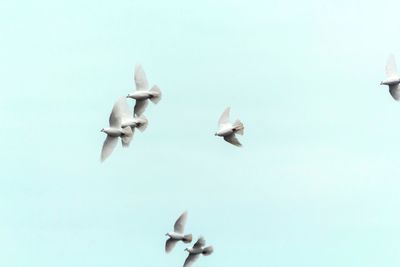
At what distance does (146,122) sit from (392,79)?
28.3 ft

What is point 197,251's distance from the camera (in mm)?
50125

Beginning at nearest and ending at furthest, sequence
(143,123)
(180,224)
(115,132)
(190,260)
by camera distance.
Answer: (115,132), (143,123), (180,224), (190,260)

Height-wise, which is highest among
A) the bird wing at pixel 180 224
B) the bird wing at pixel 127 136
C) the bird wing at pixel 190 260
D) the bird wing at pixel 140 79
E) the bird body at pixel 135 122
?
the bird wing at pixel 140 79

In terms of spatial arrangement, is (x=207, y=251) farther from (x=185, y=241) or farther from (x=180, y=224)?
(x=180, y=224)

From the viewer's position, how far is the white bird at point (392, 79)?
47.6 metres

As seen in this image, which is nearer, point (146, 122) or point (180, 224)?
point (146, 122)

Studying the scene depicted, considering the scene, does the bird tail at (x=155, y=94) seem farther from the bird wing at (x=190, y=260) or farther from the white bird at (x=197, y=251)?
the bird wing at (x=190, y=260)

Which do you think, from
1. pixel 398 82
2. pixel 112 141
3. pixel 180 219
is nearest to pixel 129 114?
pixel 112 141

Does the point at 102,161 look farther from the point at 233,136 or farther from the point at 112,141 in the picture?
the point at 233,136

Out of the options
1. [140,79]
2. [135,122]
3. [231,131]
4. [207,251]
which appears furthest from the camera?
[207,251]

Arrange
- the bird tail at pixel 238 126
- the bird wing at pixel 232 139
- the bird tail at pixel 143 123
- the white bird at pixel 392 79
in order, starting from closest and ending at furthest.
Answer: the bird tail at pixel 238 126
the bird wing at pixel 232 139
the bird tail at pixel 143 123
the white bird at pixel 392 79

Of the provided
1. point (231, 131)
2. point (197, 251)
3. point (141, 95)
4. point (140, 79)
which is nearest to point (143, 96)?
point (141, 95)

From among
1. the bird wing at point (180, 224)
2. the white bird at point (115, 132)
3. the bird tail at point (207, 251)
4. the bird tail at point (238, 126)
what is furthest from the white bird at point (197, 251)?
the bird tail at point (238, 126)

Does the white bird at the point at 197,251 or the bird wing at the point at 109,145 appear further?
the white bird at the point at 197,251
